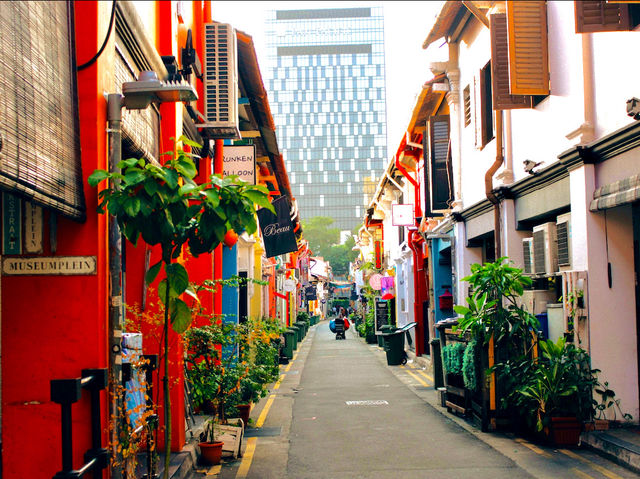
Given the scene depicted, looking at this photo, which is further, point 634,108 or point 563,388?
point 563,388

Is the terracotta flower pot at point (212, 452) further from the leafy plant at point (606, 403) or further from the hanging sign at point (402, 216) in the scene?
the hanging sign at point (402, 216)

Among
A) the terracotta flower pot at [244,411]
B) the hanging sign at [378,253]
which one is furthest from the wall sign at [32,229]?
the hanging sign at [378,253]

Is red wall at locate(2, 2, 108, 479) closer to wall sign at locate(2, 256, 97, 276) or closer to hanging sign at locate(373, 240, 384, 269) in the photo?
wall sign at locate(2, 256, 97, 276)

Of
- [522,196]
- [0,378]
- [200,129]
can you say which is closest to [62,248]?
[0,378]

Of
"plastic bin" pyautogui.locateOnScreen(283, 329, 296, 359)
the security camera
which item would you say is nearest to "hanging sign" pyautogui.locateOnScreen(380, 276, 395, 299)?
"plastic bin" pyautogui.locateOnScreen(283, 329, 296, 359)

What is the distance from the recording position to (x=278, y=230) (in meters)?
17.8

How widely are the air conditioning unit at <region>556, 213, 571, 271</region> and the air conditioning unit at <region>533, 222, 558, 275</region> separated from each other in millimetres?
157

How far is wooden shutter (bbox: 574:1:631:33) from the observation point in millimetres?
8391

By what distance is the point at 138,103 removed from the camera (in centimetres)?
606

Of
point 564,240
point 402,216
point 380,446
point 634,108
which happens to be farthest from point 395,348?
point 634,108

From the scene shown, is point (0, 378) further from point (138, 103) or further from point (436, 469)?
point (436, 469)

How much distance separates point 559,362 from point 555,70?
13.9 ft

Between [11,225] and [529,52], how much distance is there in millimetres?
8049

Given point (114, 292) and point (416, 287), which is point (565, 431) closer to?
point (114, 292)
